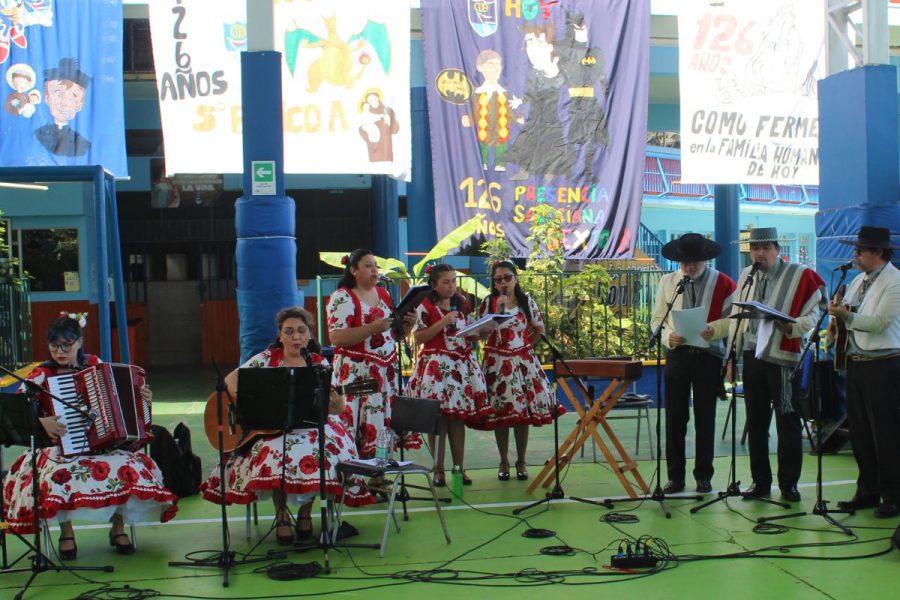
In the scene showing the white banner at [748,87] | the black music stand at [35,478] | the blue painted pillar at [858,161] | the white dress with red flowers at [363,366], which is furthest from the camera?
the white banner at [748,87]

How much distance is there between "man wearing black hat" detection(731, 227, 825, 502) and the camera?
6531 mm

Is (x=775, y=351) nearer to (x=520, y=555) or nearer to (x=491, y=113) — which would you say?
(x=520, y=555)

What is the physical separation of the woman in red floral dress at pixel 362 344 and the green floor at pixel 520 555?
2.09ft

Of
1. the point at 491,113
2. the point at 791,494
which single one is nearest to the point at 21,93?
the point at 491,113

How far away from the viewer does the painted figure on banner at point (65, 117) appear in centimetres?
1128

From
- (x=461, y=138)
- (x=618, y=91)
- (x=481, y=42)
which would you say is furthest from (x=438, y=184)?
(x=618, y=91)

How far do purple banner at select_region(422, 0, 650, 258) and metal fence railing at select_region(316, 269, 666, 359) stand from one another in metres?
0.50

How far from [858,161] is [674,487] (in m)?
3.53

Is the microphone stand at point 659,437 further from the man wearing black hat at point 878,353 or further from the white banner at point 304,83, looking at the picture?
the white banner at point 304,83

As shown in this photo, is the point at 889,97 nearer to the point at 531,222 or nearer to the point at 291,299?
the point at 531,222

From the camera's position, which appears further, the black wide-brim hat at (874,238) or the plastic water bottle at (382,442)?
the plastic water bottle at (382,442)

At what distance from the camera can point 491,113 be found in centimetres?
1183

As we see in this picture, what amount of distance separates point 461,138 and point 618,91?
6.84ft

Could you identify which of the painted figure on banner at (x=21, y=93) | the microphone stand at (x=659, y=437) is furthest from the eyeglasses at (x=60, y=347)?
the painted figure on banner at (x=21, y=93)
